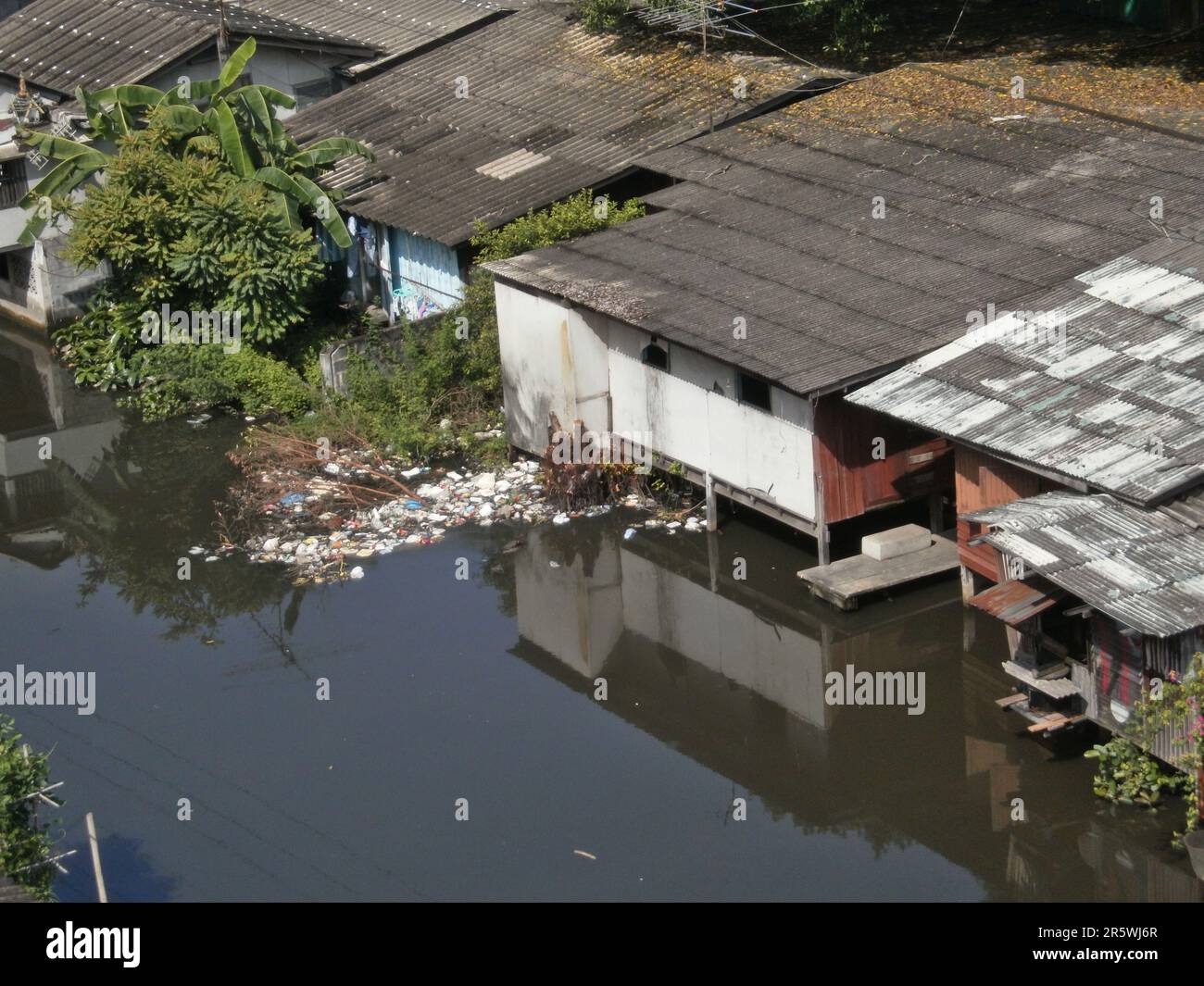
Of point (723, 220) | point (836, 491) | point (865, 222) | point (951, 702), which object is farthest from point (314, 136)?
point (951, 702)

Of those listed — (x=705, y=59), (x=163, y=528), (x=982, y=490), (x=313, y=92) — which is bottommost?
(x=163, y=528)

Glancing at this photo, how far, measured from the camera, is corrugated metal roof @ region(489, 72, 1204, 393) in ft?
64.1

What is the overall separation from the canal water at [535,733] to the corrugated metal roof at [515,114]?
238 inches

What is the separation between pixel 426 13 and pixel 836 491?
18762 millimetres

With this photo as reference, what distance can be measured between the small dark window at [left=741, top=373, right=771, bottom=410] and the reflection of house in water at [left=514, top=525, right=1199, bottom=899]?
1908mm

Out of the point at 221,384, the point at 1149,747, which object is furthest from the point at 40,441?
the point at 1149,747

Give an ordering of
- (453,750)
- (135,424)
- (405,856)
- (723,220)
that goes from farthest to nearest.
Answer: (135,424) → (723,220) → (453,750) → (405,856)

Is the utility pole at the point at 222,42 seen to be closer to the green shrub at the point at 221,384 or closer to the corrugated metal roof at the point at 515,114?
the corrugated metal roof at the point at 515,114

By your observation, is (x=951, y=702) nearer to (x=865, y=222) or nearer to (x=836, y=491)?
(x=836, y=491)

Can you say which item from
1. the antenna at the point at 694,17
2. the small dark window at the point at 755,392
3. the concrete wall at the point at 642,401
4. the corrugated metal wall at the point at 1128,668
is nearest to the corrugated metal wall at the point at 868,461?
the concrete wall at the point at 642,401

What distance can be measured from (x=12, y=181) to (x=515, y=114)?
8600 millimetres

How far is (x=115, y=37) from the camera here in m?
32.0

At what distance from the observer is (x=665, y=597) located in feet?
66.1

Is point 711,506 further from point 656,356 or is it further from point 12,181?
point 12,181
